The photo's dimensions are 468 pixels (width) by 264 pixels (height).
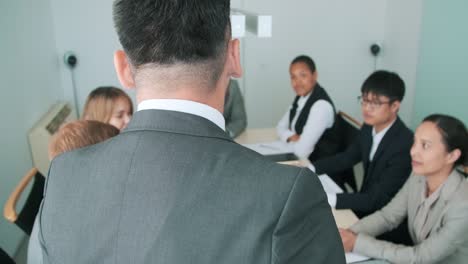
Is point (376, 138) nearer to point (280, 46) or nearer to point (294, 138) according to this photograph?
point (294, 138)

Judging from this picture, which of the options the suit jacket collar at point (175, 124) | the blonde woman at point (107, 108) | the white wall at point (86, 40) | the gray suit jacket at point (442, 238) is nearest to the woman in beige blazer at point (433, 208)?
the gray suit jacket at point (442, 238)

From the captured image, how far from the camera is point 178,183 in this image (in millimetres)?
552

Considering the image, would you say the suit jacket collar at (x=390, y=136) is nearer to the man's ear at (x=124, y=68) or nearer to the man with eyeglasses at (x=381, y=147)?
the man with eyeglasses at (x=381, y=147)

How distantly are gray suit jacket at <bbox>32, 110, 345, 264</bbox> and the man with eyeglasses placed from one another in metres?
1.40

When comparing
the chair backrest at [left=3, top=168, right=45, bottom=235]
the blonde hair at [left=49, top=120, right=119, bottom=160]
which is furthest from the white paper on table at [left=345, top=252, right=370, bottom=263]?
the chair backrest at [left=3, top=168, right=45, bottom=235]

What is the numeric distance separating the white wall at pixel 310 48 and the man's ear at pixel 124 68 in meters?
3.44

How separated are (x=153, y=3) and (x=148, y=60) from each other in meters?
0.08

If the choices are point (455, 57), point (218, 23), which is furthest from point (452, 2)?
point (218, 23)

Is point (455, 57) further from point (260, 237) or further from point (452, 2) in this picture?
point (260, 237)

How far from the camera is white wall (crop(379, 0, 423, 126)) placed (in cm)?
375

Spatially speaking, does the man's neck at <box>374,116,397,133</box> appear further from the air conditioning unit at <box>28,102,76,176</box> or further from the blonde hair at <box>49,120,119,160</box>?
the air conditioning unit at <box>28,102,76,176</box>

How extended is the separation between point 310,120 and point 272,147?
313 mm

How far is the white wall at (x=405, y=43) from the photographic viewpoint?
375cm

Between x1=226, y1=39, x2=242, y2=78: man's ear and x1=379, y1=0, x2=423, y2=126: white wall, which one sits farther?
x1=379, y1=0, x2=423, y2=126: white wall
